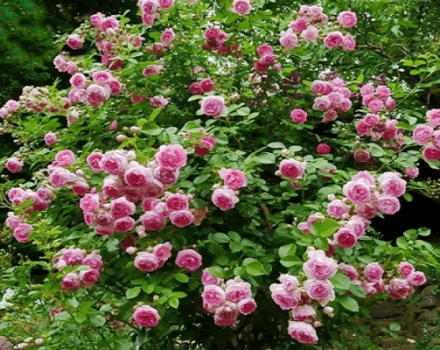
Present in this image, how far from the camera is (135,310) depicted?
6.05 ft

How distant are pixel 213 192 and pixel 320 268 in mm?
530

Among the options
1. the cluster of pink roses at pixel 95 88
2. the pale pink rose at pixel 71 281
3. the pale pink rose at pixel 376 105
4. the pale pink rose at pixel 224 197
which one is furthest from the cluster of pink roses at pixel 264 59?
the pale pink rose at pixel 71 281

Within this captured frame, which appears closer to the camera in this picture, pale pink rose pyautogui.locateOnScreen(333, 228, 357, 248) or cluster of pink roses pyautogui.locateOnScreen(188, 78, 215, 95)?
pale pink rose pyautogui.locateOnScreen(333, 228, 357, 248)

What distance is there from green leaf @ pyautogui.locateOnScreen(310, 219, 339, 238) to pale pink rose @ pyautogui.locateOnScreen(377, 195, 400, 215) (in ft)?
0.60

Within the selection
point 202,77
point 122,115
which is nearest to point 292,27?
point 202,77

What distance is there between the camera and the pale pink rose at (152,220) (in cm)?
182

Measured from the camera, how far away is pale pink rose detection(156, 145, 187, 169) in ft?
5.67

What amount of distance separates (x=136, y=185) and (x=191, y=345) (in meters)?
1.03

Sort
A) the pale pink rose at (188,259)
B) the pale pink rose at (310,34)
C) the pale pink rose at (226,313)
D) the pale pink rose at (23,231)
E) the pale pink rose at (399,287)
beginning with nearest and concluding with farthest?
1. the pale pink rose at (226,313)
2. the pale pink rose at (188,259)
3. the pale pink rose at (399,287)
4. the pale pink rose at (23,231)
5. the pale pink rose at (310,34)

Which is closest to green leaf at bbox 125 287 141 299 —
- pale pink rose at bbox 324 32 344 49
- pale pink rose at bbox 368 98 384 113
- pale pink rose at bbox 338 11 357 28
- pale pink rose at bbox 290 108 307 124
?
pale pink rose at bbox 290 108 307 124

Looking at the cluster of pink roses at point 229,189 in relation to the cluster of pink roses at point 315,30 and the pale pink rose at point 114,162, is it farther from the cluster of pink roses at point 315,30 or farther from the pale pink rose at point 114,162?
the cluster of pink roses at point 315,30

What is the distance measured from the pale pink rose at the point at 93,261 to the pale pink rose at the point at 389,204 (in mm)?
957

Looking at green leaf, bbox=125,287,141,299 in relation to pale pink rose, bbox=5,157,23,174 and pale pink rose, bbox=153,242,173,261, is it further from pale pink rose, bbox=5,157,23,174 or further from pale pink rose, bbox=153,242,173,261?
pale pink rose, bbox=5,157,23,174

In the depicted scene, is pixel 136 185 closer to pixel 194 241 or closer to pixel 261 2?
pixel 194 241
